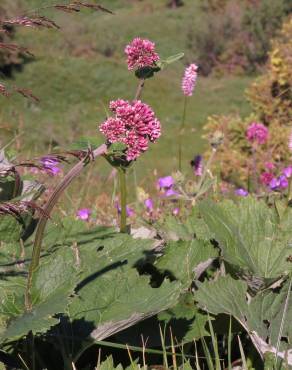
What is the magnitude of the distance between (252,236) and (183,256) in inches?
8.7

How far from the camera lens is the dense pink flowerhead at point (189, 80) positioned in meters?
2.09

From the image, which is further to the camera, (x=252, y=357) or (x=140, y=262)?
(x=140, y=262)

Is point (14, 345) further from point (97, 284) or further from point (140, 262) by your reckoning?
point (140, 262)

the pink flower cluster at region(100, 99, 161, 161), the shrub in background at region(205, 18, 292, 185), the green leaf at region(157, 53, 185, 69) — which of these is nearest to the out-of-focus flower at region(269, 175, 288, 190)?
the green leaf at region(157, 53, 185, 69)

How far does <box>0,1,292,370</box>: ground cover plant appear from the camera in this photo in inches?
47.9

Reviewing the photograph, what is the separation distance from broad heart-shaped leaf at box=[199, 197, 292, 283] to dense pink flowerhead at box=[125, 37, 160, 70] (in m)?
0.58

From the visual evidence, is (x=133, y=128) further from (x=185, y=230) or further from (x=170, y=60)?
(x=185, y=230)

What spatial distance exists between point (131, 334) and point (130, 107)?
2.19 ft

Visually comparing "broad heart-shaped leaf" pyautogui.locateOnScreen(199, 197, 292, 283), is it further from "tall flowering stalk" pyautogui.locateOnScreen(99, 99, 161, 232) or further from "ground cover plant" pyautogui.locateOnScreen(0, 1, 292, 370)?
"tall flowering stalk" pyautogui.locateOnScreen(99, 99, 161, 232)

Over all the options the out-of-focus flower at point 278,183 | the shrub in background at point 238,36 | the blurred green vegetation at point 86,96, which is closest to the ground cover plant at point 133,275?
the out-of-focus flower at point 278,183

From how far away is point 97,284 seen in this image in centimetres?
162

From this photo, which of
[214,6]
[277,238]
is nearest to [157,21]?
[214,6]

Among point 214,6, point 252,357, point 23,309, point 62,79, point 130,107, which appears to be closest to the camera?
point 130,107

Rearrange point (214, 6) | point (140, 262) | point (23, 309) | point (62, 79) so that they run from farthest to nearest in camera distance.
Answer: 1. point (214, 6)
2. point (62, 79)
3. point (140, 262)
4. point (23, 309)
